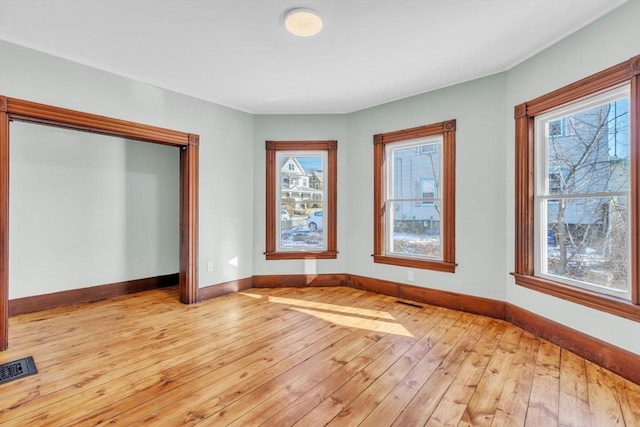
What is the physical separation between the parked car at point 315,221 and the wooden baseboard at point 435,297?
91 centimetres

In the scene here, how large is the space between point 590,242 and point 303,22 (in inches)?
115

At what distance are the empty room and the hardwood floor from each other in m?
0.02

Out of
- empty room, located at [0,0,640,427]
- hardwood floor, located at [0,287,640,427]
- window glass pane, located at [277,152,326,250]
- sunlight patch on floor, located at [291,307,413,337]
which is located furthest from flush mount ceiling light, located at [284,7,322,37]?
sunlight patch on floor, located at [291,307,413,337]

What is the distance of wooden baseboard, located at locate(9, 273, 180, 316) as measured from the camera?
3.44 m

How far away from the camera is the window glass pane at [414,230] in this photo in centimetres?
381

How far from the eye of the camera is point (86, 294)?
391 cm

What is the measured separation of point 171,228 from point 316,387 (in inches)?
149

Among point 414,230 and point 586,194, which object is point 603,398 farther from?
point 414,230

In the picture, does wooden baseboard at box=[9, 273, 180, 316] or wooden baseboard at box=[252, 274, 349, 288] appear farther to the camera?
wooden baseboard at box=[252, 274, 349, 288]

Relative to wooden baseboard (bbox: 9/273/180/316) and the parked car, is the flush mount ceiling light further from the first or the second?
wooden baseboard (bbox: 9/273/180/316)

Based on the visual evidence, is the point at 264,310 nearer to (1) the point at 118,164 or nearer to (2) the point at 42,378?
(2) the point at 42,378

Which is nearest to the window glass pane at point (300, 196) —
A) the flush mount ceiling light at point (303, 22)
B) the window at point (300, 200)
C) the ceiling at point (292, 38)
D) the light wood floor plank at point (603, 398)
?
the window at point (300, 200)

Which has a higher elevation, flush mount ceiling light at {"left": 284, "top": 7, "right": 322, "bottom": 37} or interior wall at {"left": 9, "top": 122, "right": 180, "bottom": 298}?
flush mount ceiling light at {"left": 284, "top": 7, "right": 322, "bottom": 37}

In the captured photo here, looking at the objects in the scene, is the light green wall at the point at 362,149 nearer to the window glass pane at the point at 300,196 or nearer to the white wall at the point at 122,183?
the white wall at the point at 122,183
